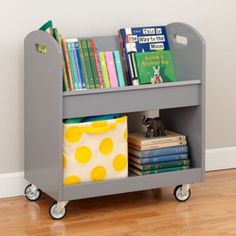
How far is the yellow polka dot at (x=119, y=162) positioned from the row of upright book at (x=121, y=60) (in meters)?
0.29

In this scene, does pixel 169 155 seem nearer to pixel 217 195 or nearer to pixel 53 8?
pixel 217 195

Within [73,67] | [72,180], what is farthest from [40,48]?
[72,180]

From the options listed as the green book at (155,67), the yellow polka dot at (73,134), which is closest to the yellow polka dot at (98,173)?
the yellow polka dot at (73,134)

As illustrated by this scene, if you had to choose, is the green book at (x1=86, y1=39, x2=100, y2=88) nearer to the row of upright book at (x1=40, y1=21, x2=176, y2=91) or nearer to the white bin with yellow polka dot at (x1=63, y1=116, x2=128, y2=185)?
the row of upright book at (x1=40, y1=21, x2=176, y2=91)

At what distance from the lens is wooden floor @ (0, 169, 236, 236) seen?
105 inches

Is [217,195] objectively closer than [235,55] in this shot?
Yes

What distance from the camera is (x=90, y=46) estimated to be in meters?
2.84

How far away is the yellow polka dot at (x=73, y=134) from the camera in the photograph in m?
2.72

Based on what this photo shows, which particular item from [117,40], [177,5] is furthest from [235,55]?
[117,40]

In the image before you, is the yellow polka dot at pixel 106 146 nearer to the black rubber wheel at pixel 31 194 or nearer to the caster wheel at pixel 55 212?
the caster wheel at pixel 55 212

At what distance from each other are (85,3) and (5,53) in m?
0.41

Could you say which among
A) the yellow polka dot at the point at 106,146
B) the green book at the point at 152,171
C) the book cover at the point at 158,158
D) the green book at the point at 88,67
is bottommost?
the green book at the point at 152,171

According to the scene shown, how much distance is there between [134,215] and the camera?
9.34 feet

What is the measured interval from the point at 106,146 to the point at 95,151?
49 mm
